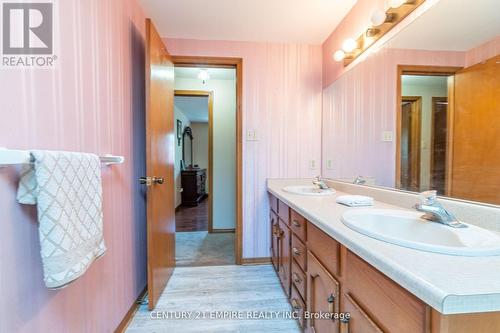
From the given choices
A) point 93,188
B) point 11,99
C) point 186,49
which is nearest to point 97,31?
point 11,99

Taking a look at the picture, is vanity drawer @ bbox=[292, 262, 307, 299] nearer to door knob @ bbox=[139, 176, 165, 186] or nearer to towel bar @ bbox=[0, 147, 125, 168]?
door knob @ bbox=[139, 176, 165, 186]

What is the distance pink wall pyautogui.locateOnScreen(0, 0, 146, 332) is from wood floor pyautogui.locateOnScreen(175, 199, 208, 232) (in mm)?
1784

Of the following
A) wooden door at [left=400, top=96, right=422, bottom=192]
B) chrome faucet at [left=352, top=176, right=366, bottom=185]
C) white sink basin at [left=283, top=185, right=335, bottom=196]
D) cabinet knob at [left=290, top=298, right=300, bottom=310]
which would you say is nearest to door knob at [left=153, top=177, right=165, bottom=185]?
white sink basin at [left=283, top=185, right=335, bottom=196]

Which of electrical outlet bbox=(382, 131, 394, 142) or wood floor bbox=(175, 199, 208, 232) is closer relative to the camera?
electrical outlet bbox=(382, 131, 394, 142)

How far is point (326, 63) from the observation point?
89.6 inches

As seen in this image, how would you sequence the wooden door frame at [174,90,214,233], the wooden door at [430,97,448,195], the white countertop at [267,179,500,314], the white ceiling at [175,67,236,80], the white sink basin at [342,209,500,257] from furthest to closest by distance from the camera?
the wooden door frame at [174,90,214,233], the white ceiling at [175,67,236,80], the wooden door at [430,97,448,195], the white sink basin at [342,209,500,257], the white countertop at [267,179,500,314]

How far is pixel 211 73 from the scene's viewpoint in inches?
117

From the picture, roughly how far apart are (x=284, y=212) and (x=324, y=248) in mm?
740

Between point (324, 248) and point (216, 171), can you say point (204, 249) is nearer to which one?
point (216, 171)

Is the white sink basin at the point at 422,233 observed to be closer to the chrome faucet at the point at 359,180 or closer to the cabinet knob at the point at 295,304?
Answer: the chrome faucet at the point at 359,180

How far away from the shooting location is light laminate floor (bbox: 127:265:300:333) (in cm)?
147

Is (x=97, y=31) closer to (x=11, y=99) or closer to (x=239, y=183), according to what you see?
(x=11, y=99)

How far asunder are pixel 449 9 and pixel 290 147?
58.9 inches

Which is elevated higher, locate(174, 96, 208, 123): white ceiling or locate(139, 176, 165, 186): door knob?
locate(174, 96, 208, 123): white ceiling
